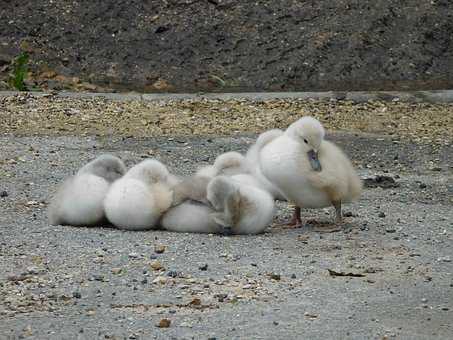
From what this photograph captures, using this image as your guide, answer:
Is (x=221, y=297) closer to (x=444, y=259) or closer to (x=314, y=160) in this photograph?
(x=444, y=259)

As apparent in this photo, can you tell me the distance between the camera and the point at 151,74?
15648 millimetres

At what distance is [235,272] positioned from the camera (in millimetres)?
6812

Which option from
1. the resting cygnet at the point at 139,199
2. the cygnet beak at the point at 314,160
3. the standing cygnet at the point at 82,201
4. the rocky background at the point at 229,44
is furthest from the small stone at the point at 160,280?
the rocky background at the point at 229,44

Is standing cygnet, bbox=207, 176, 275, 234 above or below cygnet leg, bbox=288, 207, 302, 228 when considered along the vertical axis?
above

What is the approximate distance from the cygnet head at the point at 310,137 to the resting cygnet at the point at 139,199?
92 centimetres

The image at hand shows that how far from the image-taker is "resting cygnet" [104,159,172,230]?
7.82 m

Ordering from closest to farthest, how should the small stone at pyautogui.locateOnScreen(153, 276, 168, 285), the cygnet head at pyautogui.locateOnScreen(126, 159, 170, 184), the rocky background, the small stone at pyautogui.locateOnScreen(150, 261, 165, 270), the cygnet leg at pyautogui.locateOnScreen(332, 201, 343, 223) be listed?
the small stone at pyautogui.locateOnScreen(153, 276, 168, 285), the small stone at pyautogui.locateOnScreen(150, 261, 165, 270), the cygnet head at pyautogui.locateOnScreen(126, 159, 170, 184), the cygnet leg at pyautogui.locateOnScreen(332, 201, 343, 223), the rocky background

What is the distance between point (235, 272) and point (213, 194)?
0.95 m

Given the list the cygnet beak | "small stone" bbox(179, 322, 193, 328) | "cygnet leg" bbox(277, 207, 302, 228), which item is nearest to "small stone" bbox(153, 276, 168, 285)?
"small stone" bbox(179, 322, 193, 328)

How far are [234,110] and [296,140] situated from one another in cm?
501

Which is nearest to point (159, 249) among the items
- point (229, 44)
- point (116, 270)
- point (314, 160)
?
point (116, 270)

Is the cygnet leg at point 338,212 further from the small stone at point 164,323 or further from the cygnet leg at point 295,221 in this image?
the small stone at point 164,323

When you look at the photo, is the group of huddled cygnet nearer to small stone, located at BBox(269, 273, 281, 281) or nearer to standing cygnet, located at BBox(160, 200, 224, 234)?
standing cygnet, located at BBox(160, 200, 224, 234)

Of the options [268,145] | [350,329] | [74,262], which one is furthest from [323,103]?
[350,329]
